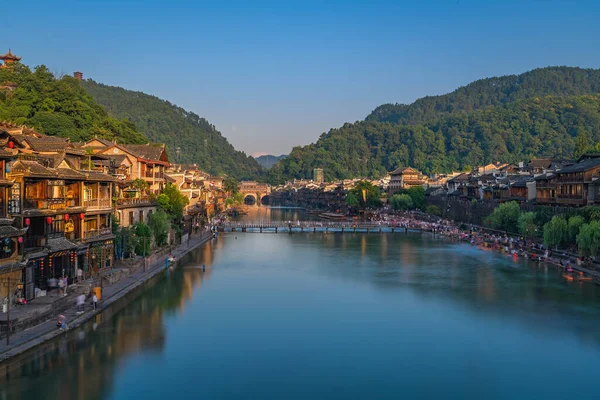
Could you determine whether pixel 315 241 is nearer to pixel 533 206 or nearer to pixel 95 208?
pixel 533 206

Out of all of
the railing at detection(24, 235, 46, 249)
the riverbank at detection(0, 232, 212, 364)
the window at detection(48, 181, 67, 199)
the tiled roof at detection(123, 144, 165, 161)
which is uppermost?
the tiled roof at detection(123, 144, 165, 161)

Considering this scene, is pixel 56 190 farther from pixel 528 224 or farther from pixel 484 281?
pixel 528 224

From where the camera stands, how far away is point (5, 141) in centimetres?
2750

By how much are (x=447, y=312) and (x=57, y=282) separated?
71.8 feet

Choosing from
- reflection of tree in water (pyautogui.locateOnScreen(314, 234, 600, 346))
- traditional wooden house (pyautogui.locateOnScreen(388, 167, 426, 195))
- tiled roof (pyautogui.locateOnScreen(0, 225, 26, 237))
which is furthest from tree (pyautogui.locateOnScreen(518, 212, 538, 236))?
traditional wooden house (pyautogui.locateOnScreen(388, 167, 426, 195))

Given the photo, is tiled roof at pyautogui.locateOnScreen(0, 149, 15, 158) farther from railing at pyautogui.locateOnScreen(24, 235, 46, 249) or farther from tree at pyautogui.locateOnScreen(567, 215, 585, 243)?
tree at pyautogui.locateOnScreen(567, 215, 585, 243)

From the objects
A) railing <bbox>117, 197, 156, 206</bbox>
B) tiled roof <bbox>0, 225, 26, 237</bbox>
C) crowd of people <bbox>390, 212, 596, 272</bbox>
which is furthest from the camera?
crowd of people <bbox>390, 212, 596, 272</bbox>

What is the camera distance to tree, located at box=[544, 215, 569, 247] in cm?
5265

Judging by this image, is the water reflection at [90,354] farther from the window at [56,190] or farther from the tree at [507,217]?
the tree at [507,217]

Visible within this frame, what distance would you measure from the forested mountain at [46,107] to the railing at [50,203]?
33.7 metres

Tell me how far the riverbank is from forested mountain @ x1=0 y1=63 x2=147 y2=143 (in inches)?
1087

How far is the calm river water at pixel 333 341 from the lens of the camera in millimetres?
21391

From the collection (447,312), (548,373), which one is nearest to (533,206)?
(447,312)

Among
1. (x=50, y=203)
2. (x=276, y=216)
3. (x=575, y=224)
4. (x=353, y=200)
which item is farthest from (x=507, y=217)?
(x=276, y=216)
